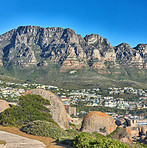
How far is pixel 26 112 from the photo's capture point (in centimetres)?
1588

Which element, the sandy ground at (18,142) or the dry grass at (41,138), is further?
the dry grass at (41,138)

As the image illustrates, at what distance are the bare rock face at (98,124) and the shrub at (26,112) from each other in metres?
2.99

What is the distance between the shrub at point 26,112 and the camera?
15070mm

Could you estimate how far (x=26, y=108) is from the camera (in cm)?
1617

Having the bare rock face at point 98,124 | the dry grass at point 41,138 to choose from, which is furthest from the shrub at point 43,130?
the bare rock face at point 98,124

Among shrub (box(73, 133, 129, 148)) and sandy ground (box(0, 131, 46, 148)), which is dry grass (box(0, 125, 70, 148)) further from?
shrub (box(73, 133, 129, 148))

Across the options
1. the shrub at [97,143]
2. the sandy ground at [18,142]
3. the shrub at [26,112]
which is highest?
the shrub at [26,112]

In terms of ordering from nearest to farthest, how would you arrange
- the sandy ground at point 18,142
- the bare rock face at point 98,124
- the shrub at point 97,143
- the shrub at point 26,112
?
the shrub at point 97,143
the sandy ground at point 18,142
the shrub at point 26,112
the bare rock face at point 98,124

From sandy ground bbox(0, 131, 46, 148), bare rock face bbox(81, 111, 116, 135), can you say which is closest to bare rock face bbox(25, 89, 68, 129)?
bare rock face bbox(81, 111, 116, 135)

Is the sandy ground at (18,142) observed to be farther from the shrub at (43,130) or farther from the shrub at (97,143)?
the shrub at (97,143)

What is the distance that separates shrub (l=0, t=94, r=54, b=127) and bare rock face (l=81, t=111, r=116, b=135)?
2.99 meters

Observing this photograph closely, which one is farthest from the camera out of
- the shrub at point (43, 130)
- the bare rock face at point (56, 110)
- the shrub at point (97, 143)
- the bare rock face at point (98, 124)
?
the bare rock face at point (98, 124)

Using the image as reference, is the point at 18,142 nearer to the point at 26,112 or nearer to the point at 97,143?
the point at 97,143

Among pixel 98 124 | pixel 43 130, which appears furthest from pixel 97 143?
pixel 98 124
